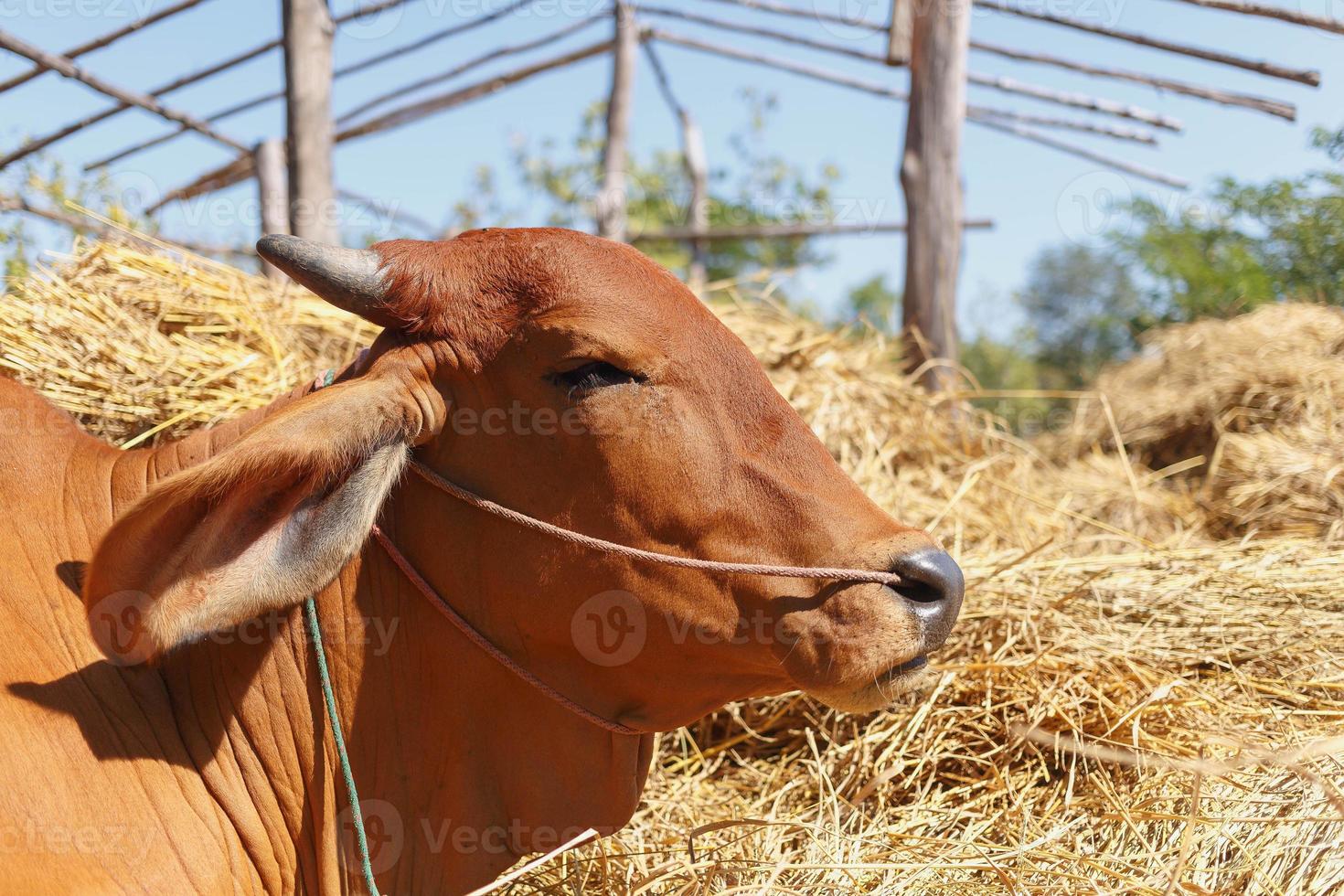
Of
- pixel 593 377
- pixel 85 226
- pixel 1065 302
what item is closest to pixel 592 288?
pixel 593 377

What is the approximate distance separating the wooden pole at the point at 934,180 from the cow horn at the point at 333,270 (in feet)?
14.0

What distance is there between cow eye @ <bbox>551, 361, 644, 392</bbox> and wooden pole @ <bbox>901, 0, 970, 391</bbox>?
13.6ft

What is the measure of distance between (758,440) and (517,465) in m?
0.48

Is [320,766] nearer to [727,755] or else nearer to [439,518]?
[439,518]

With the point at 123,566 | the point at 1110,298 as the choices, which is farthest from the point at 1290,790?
the point at 1110,298

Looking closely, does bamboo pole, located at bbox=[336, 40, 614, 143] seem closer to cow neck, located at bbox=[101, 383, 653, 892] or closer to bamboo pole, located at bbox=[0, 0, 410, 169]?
bamboo pole, located at bbox=[0, 0, 410, 169]

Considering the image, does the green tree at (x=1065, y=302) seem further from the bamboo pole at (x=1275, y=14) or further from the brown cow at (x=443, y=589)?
the brown cow at (x=443, y=589)

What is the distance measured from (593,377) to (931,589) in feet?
2.49

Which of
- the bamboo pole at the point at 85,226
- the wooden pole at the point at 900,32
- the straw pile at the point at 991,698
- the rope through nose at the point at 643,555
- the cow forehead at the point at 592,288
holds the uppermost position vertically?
the wooden pole at the point at 900,32

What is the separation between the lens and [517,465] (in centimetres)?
213

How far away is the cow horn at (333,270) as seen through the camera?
2104 millimetres

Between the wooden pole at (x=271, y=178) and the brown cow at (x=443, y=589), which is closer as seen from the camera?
the brown cow at (x=443, y=589)

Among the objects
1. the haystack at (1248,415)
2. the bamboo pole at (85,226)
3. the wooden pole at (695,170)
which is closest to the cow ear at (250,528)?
the bamboo pole at (85,226)

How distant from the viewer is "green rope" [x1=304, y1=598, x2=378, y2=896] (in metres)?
2.11
